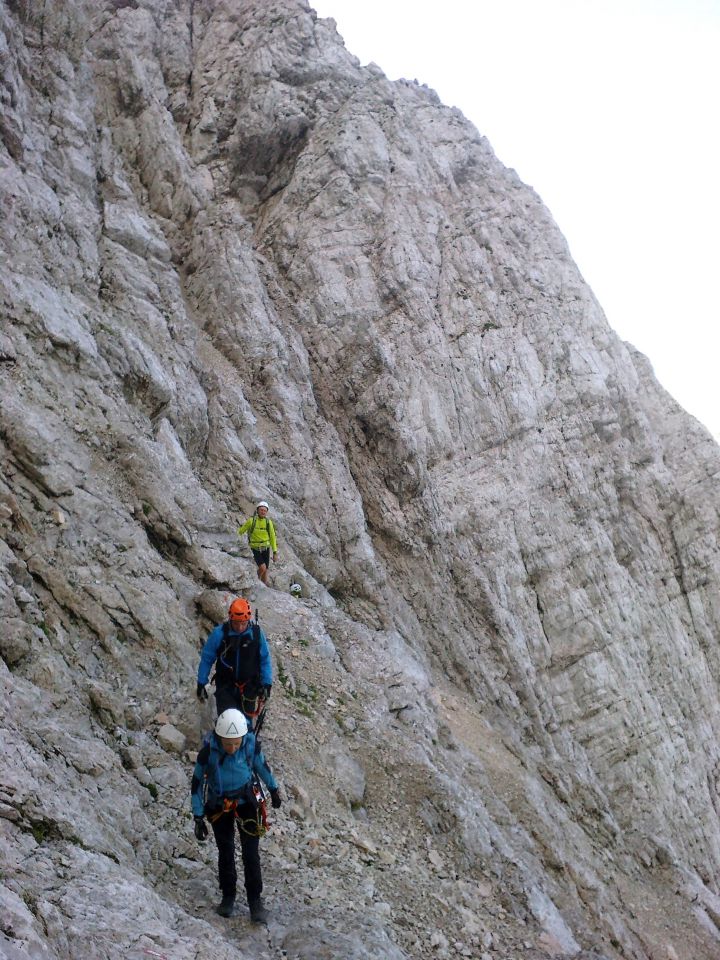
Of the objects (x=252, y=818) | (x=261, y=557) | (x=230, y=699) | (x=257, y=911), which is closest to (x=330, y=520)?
(x=261, y=557)

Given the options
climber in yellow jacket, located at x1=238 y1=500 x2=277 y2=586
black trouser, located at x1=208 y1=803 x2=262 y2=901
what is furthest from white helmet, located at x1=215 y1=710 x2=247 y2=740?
climber in yellow jacket, located at x1=238 y1=500 x2=277 y2=586

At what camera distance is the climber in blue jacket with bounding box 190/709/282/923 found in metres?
6.23

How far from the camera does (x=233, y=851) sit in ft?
21.0

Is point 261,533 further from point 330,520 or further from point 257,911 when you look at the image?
point 257,911

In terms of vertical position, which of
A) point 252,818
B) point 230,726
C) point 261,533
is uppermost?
point 261,533

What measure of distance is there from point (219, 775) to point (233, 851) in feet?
2.76

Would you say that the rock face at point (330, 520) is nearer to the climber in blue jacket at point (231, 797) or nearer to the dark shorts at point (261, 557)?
the climber in blue jacket at point (231, 797)

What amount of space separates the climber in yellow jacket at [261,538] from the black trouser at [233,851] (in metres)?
7.10

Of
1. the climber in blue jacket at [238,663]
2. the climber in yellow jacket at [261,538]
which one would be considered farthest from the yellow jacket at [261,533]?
the climber in blue jacket at [238,663]

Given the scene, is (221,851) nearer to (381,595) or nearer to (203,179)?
(381,595)

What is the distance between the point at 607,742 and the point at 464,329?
1405cm

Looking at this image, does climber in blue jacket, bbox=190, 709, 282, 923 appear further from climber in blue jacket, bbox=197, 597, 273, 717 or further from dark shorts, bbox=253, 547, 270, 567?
dark shorts, bbox=253, 547, 270, 567

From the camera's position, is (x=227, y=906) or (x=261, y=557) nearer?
(x=227, y=906)

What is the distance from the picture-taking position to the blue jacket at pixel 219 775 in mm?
6238
